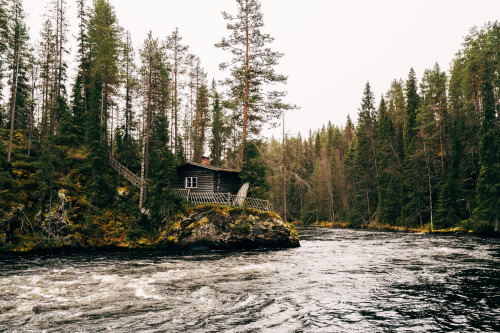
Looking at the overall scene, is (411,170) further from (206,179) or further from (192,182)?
(192,182)

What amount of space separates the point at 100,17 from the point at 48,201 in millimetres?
24998

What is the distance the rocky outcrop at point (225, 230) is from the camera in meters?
21.8

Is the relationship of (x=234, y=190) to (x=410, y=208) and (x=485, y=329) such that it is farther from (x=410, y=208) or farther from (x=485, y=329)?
(x=410, y=208)

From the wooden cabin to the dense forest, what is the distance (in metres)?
2.67

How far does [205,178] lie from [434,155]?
34.7 meters

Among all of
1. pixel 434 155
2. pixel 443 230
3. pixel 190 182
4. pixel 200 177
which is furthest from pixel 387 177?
pixel 190 182

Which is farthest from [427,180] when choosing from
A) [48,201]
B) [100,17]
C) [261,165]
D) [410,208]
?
[100,17]

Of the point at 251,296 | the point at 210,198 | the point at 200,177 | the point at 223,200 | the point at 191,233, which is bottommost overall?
the point at 251,296

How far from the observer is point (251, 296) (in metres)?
9.33

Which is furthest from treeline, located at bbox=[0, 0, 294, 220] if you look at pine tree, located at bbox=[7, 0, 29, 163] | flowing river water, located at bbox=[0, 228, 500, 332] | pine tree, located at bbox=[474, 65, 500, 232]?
pine tree, located at bbox=[474, 65, 500, 232]

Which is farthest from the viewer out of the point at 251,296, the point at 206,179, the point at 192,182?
the point at 192,182

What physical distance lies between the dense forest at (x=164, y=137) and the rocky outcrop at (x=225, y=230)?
6.53 ft

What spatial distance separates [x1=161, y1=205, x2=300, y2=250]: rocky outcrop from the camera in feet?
71.5

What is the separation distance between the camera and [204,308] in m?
8.12
